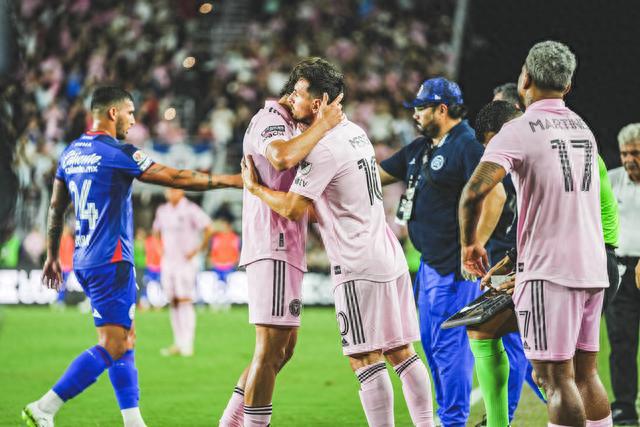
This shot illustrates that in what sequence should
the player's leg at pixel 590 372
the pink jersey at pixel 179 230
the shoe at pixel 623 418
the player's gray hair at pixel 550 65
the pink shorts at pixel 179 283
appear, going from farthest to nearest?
the pink jersey at pixel 179 230 < the pink shorts at pixel 179 283 < the shoe at pixel 623 418 < the player's leg at pixel 590 372 < the player's gray hair at pixel 550 65

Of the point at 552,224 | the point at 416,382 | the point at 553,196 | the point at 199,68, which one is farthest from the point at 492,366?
the point at 199,68

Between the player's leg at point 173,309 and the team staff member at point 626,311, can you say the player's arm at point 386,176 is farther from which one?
the player's leg at point 173,309

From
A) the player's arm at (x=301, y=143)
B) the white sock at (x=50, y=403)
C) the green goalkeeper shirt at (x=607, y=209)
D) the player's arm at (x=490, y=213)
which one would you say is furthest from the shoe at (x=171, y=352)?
the green goalkeeper shirt at (x=607, y=209)

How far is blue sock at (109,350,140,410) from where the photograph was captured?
6805 millimetres

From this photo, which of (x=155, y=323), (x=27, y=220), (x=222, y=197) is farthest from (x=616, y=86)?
(x=27, y=220)

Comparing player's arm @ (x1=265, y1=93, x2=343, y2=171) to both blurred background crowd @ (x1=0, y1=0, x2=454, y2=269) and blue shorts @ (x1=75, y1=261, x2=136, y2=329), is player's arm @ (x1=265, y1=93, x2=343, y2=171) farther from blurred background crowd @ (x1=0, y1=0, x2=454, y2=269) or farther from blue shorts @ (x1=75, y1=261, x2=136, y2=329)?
blurred background crowd @ (x1=0, y1=0, x2=454, y2=269)

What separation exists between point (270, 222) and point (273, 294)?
433 millimetres

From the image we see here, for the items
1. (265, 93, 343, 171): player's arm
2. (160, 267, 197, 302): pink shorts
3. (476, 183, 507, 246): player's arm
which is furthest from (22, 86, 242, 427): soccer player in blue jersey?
(160, 267, 197, 302): pink shorts

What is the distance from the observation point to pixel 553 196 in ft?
16.0

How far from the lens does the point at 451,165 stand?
686cm

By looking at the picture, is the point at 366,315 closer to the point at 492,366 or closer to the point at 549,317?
the point at 492,366

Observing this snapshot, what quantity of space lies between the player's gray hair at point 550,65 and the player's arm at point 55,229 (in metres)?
3.65

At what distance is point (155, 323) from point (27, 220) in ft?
19.4

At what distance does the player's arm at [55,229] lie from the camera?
23.1 ft
